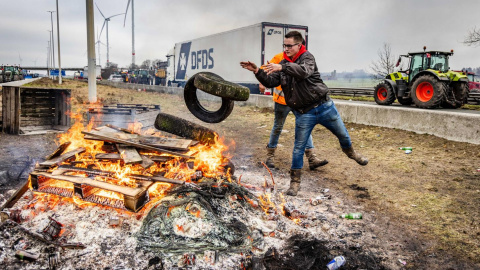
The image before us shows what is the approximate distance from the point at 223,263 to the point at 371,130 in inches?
302

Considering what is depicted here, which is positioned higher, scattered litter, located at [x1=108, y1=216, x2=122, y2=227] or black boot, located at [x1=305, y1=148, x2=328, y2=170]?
black boot, located at [x1=305, y1=148, x2=328, y2=170]

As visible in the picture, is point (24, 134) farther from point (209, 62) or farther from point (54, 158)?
point (209, 62)

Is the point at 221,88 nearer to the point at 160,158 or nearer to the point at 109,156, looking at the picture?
the point at 160,158

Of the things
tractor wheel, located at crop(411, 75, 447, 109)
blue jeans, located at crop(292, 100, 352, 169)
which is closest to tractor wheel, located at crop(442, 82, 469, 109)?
tractor wheel, located at crop(411, 75, 447, 109)

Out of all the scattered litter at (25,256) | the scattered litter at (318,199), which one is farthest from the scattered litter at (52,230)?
the scattered litter at (318,199)

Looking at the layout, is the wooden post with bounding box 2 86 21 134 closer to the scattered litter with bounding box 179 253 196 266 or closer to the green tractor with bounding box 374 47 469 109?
the scattered litter with bounding box 179 253 196 266

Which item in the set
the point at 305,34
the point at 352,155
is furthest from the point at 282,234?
the point at 305,34

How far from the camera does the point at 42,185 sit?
367 cm

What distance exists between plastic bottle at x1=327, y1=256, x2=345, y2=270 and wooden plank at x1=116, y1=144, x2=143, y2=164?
7.80 ft

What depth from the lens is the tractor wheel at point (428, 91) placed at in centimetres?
1049

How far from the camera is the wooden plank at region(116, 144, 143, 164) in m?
3.71

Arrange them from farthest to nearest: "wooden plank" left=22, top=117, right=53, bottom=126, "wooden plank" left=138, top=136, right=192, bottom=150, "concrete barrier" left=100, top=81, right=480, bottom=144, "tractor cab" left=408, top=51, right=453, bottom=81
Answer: "tractor cab" left=408, top=51, right=453, bottom=81 → "wooden plank" left=22, top=117, right=53, bottom=126 → "concrete barrier" left=100, top=81, right=480, bottom=144 → "wooden plank" left=138, top=136, right=192, bottom=150

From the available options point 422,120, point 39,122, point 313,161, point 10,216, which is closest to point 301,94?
point 313,161

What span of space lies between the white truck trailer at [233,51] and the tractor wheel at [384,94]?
182 inches
